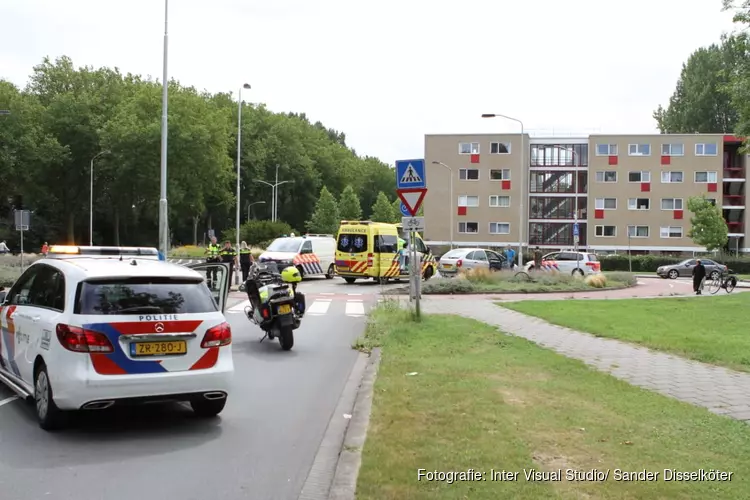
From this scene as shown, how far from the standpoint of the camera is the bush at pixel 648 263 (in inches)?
2052

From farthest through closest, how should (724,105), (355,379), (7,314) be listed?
(724,105) < (355,379) < (7,314)

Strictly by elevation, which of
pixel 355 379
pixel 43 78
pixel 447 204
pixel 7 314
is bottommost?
pixel 355 379

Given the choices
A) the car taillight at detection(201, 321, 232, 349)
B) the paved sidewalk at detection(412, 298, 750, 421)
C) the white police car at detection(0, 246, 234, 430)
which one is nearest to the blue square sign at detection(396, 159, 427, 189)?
the paved sidewalk at detection(412, 298, 750, 421)

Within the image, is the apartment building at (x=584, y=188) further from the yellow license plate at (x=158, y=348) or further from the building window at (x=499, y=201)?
the yellow license plate at (x=158, y=348)

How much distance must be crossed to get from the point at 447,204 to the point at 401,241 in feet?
111

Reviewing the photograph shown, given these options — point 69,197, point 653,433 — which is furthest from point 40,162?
point 653,433

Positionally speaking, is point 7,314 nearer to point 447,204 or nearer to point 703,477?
point 703,477

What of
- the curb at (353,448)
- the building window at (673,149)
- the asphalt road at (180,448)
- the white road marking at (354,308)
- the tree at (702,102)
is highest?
the tree at (702,102)

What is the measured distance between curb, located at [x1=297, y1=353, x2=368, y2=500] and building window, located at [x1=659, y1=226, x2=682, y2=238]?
57.4m

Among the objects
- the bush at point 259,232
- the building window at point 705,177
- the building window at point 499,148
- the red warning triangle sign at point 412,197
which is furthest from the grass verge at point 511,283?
the building window at point 705,177

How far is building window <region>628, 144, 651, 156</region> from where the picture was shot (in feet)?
198

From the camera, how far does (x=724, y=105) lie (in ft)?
249

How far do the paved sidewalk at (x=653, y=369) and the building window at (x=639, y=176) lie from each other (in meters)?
50.8

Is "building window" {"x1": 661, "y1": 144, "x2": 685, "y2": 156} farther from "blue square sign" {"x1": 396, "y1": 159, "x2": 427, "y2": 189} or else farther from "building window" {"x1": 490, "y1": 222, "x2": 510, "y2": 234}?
"blue square sign" {"x1": 396, "y1": 159, "x2": 427, "y2": 189}
